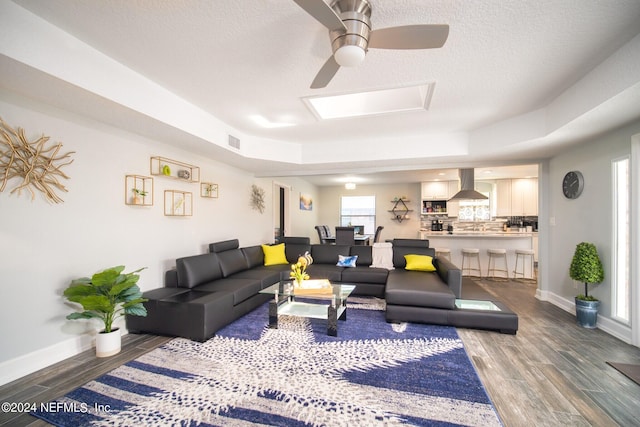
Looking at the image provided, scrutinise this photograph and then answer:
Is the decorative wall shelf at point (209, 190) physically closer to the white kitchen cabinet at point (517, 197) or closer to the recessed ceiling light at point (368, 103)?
the recessed ceiling light at point (368, 103)

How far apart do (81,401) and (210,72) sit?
111 inches

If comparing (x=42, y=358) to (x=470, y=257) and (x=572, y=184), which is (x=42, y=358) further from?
(x=470, y=257)

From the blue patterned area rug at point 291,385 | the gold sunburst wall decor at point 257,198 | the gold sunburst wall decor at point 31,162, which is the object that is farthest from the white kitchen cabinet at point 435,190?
the gold sunburst wall decor at point 31,162

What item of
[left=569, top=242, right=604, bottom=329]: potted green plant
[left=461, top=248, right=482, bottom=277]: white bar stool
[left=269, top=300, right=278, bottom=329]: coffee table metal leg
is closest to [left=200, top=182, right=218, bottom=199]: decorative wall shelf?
[left=269, top=300, right=278, bottom=329]: coffee table metal leg

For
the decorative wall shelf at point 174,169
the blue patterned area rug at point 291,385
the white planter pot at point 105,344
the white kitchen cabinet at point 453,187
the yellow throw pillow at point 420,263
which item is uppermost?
the white kitchen cabinet at point 453,187

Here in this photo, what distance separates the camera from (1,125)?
220 cm

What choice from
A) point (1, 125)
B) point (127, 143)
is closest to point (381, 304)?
point (127, 143)

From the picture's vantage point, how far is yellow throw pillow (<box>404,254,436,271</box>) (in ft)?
14.8

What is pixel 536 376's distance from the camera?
7.32 ft

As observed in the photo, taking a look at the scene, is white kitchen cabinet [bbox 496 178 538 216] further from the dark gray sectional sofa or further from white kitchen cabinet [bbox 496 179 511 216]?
the dark gray sectional sofa

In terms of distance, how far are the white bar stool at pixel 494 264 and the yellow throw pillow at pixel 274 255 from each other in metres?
4.49

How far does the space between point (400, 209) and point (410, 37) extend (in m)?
8.07

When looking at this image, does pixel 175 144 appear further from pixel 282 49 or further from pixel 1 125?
pixel 282 49

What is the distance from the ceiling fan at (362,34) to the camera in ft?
5.36
